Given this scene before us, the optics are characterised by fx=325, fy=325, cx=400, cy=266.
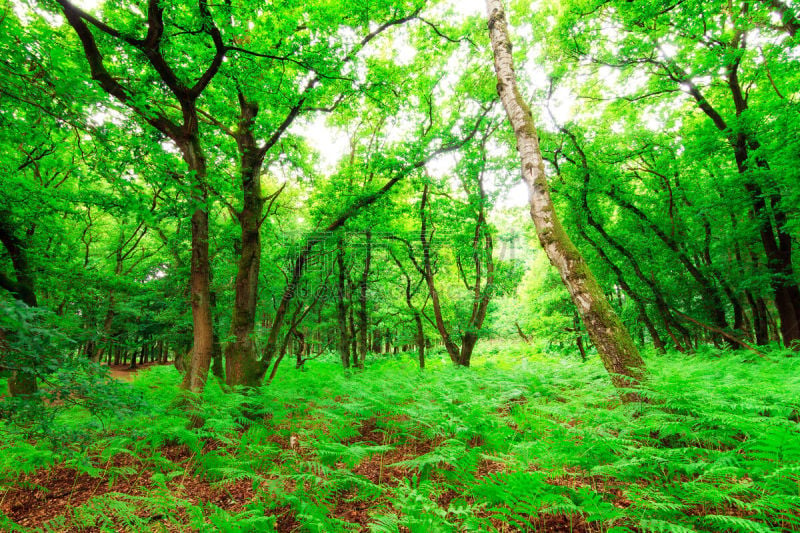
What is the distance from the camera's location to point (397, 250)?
Answer: 13047 mm

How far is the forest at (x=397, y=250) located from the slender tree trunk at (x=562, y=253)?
0.11ft

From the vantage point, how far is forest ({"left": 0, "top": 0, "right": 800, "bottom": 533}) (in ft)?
9.27

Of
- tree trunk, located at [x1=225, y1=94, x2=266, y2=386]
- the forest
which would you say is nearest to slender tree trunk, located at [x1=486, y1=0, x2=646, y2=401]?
the forest

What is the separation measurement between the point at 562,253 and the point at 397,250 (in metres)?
9.03

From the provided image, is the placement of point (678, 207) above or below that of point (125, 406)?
above

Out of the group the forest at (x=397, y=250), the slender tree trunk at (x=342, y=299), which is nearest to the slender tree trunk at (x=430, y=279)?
the forest at (x=397, y=250)

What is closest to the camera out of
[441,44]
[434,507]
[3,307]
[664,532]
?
[3,307]

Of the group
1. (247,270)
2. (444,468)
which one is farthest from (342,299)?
(444,468)

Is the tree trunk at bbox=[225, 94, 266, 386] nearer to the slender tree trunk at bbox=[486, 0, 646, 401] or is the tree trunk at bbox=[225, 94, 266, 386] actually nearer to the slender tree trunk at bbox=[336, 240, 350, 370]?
the slender tree trunk at bbox=[336, 240, 350, 370]

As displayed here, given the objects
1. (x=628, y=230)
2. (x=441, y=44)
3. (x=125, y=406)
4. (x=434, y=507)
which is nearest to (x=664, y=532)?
(x=434, y=507)

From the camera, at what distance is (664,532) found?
221 centimetres

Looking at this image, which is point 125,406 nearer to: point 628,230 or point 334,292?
point 334,292

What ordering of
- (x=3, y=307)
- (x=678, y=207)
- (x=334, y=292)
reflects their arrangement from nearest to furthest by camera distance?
(x=3, y=307)
(x=678, y=207)
(x=334, y=292)

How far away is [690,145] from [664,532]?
11149 millimetres
